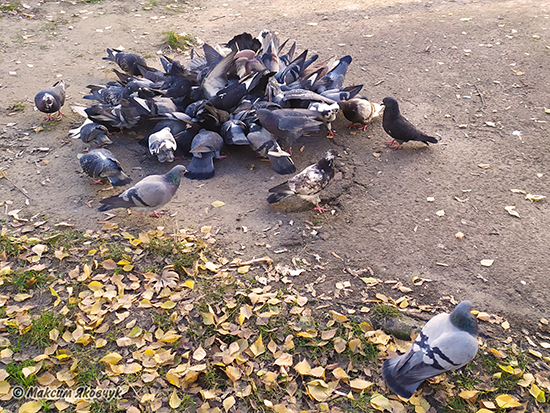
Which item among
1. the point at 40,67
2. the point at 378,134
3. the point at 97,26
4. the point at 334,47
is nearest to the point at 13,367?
the point at 378,134

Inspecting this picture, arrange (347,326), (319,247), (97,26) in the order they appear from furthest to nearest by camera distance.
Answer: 1. (97,26)
2. (319,247)
3. (347,326)

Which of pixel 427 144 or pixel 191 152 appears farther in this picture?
pixel 427 144

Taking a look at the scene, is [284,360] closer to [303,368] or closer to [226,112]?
[303,368]

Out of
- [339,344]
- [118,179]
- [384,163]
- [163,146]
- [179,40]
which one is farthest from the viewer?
[179,40]

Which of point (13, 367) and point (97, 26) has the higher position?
point (97, 26)

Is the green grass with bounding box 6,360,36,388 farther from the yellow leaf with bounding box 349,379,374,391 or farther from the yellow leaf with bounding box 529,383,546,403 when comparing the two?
the yellow leaf with bounding box 529,383,546,403

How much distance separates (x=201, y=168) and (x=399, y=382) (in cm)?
310

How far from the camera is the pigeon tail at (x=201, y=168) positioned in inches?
185

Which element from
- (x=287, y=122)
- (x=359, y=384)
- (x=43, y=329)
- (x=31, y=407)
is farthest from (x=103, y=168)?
(x=359, y=384)

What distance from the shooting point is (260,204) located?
4.36m

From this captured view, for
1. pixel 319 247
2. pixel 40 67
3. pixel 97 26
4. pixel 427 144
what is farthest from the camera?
pixel 97 26

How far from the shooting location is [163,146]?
182 inches

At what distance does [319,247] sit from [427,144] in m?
2.34

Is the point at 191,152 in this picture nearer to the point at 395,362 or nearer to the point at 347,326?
the point at 347,326
